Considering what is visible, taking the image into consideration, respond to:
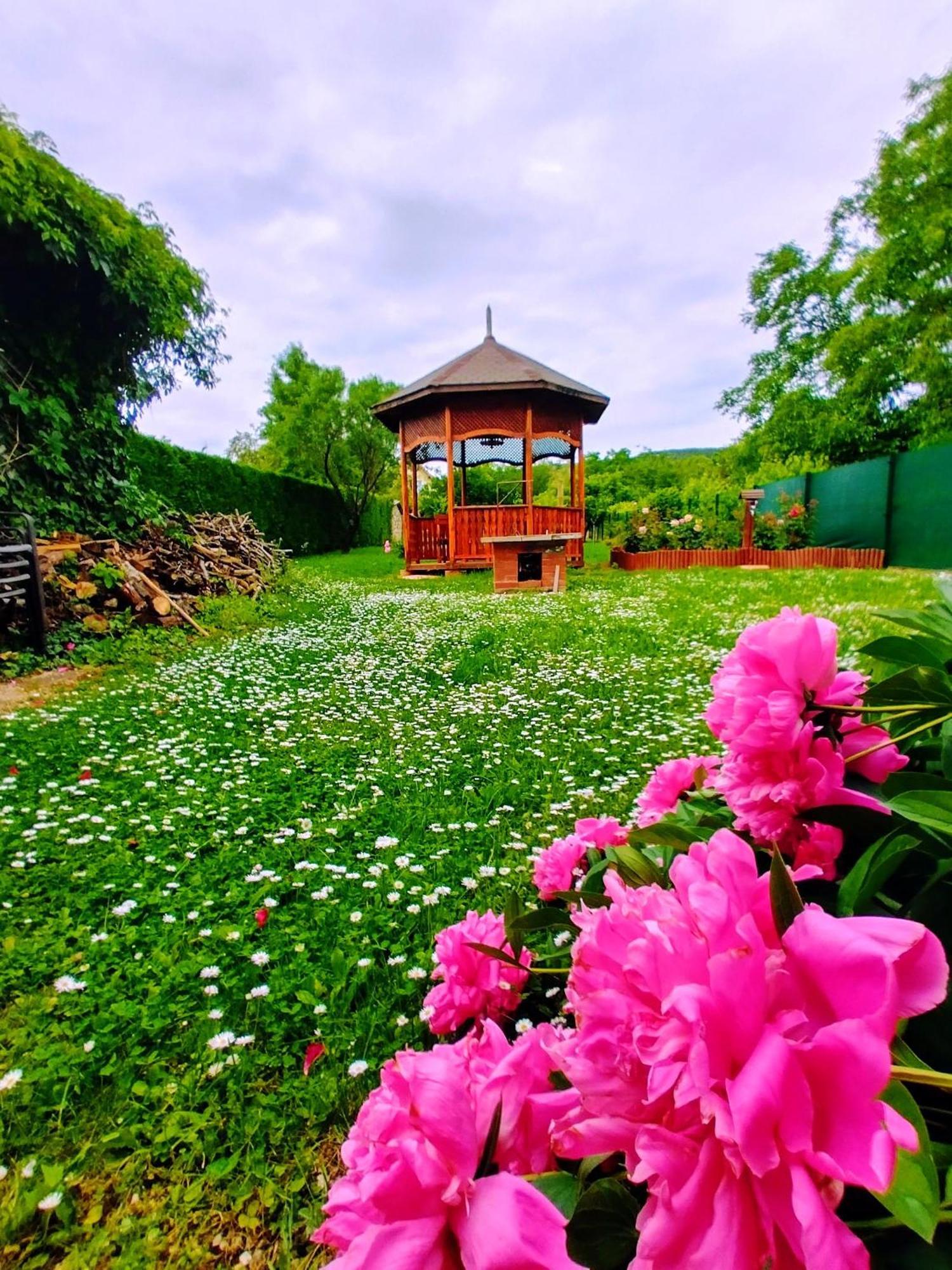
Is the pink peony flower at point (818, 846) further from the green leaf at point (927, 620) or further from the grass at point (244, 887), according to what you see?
the grass at point (244, 887)

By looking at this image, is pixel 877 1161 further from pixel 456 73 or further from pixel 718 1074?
pixel 456 73

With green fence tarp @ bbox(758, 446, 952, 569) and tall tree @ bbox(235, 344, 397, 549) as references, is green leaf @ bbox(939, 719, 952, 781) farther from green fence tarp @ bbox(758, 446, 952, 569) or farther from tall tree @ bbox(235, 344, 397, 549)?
tall tree @ bbox(235, 344, 397, 549)

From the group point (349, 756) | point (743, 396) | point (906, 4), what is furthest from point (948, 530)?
point (743, 396)

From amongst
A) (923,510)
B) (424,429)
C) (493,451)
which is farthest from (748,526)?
(424,429)

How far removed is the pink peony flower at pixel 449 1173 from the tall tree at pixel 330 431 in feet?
90.9

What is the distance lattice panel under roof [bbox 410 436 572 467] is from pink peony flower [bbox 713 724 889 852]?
13909 millimetres

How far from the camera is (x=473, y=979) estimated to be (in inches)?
36.3

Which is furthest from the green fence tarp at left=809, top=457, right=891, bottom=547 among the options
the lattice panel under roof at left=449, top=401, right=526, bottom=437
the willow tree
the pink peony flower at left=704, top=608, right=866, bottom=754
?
the pink peony flower at left=704, top=608, right=866, bottom=754

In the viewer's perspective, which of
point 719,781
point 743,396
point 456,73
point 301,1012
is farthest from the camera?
point 743,396

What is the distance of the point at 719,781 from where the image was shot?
2.07ft

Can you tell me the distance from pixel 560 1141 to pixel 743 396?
2985cm

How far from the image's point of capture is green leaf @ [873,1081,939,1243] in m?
0.26

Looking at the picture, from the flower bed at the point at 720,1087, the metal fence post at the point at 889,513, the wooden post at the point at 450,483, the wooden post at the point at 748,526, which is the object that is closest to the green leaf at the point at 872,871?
the flower bed at the point at 720,1087

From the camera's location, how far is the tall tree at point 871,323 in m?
15.5
